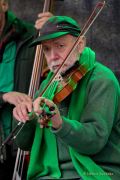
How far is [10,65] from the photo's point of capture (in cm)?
229

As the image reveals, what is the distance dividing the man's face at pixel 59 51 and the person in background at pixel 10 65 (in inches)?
19.8

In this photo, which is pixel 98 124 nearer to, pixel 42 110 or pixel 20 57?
pixel 42 110

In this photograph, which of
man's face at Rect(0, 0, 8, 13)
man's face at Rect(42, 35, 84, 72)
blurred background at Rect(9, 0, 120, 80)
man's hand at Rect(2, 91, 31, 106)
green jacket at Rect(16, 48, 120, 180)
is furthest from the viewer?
blurred background at Rect(9, 0, 120, 80)

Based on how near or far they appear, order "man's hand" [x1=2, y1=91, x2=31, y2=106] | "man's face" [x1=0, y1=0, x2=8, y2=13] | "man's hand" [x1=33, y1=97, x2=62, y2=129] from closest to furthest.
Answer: "man's hand" [x1=33, y1=97, x2=62, y2=129] < "man's hand" [x1=2, y1=91, x2=31, y2=106] < "man's face" [x1=0, y1=0, x2=8, y2=13]

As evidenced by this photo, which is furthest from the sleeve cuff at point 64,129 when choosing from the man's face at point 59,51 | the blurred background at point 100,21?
the blurred background at point 100,21

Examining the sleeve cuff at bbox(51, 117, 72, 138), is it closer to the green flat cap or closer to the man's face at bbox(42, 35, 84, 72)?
the man's face at bbox(42, 35, 84, 72)

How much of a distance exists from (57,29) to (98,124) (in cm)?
45

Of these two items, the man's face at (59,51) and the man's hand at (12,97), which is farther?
the man's hand at (12,97)

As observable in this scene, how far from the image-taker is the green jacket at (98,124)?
1624 mm

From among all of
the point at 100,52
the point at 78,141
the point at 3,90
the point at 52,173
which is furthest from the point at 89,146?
the point at 100,52

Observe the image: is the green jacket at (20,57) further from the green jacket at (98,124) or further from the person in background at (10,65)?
the green jacket at (98,124)

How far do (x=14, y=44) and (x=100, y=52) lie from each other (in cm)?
84

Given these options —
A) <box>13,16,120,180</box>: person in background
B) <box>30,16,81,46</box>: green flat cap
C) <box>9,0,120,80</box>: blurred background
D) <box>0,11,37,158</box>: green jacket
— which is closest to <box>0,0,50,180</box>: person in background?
<box>0,11,37,158</box>: green jacket

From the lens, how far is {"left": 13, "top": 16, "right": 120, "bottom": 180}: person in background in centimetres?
164
